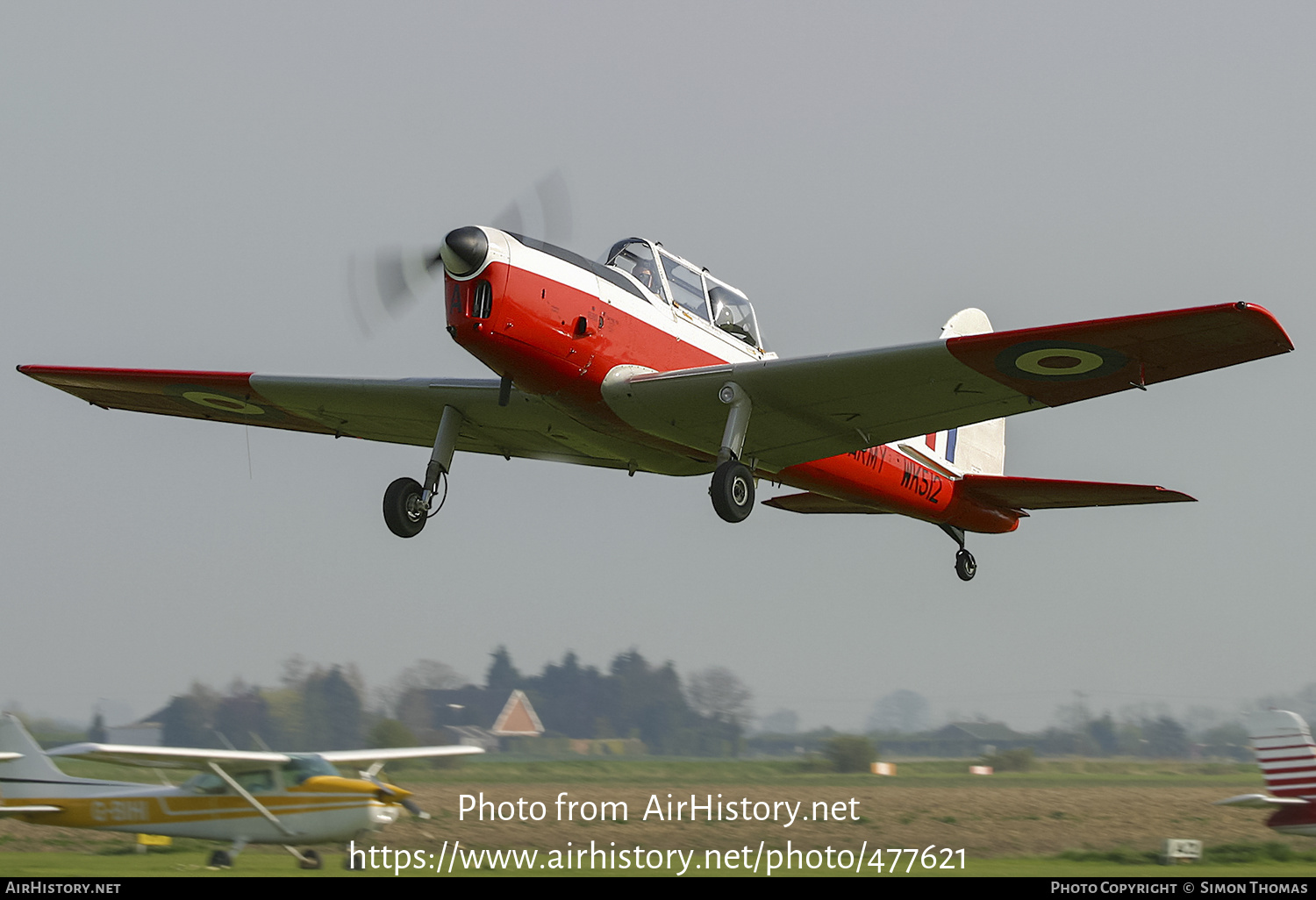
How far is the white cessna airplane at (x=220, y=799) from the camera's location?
42.6 feet

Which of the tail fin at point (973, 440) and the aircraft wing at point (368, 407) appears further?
the tail fin at point (973, 440)

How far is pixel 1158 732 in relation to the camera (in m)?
19.2

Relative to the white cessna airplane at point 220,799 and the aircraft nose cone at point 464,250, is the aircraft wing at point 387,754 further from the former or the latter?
the aircraft nose cone at point 464,250

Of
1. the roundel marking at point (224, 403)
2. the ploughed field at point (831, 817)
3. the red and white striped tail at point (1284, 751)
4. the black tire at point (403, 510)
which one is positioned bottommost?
the ploughed field at point (831, 817)

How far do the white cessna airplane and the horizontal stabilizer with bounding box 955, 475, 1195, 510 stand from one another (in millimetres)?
7490

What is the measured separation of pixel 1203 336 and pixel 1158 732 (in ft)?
38.5

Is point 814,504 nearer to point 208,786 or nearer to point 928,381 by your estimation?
point 928,381

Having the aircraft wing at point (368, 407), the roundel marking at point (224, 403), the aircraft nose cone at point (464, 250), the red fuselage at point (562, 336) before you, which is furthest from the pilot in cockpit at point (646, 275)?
the roundel marking at point (224, 403)

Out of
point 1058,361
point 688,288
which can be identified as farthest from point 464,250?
point 1058,361

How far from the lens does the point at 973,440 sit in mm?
15602

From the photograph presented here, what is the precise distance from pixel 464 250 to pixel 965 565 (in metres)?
8.14

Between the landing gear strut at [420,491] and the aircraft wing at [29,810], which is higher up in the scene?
the landing gear strut at [420,491]

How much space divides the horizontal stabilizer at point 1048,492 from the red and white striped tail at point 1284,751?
286 cm
